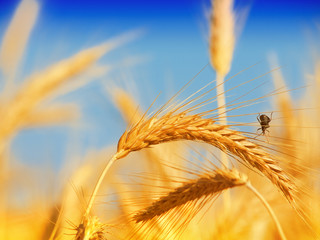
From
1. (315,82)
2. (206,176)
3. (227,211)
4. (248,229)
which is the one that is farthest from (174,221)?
(315,82)

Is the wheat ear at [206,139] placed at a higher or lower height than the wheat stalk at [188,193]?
higher

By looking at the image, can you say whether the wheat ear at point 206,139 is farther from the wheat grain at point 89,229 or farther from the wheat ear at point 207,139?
the wheat grain at point 89,229

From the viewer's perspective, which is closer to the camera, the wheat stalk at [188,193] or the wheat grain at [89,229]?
the wheat grain at [89,229]

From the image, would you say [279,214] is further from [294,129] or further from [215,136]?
[215,136]

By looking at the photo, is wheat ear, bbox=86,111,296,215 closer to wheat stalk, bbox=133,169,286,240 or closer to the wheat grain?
wheat stalk, bbox=133,169,286,240

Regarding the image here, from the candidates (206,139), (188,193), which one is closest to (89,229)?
(188,193)

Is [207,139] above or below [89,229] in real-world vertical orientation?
above

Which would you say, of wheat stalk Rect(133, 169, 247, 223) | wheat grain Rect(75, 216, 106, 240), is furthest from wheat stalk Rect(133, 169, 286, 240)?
wheat grain Rect(75, 216, 106, 240)

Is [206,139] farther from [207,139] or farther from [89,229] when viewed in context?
[89,229]

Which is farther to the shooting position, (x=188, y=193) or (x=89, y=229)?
(x=188, y=193)

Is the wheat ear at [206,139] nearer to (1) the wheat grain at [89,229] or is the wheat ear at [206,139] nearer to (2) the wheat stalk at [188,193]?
(2) the wheat stalk at [188,193]

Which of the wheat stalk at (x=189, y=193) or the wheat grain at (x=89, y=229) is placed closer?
the wheat grain at (x=89, y=229)

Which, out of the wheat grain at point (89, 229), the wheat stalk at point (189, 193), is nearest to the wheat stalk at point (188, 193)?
the wheat stalk at point (189, 193)
